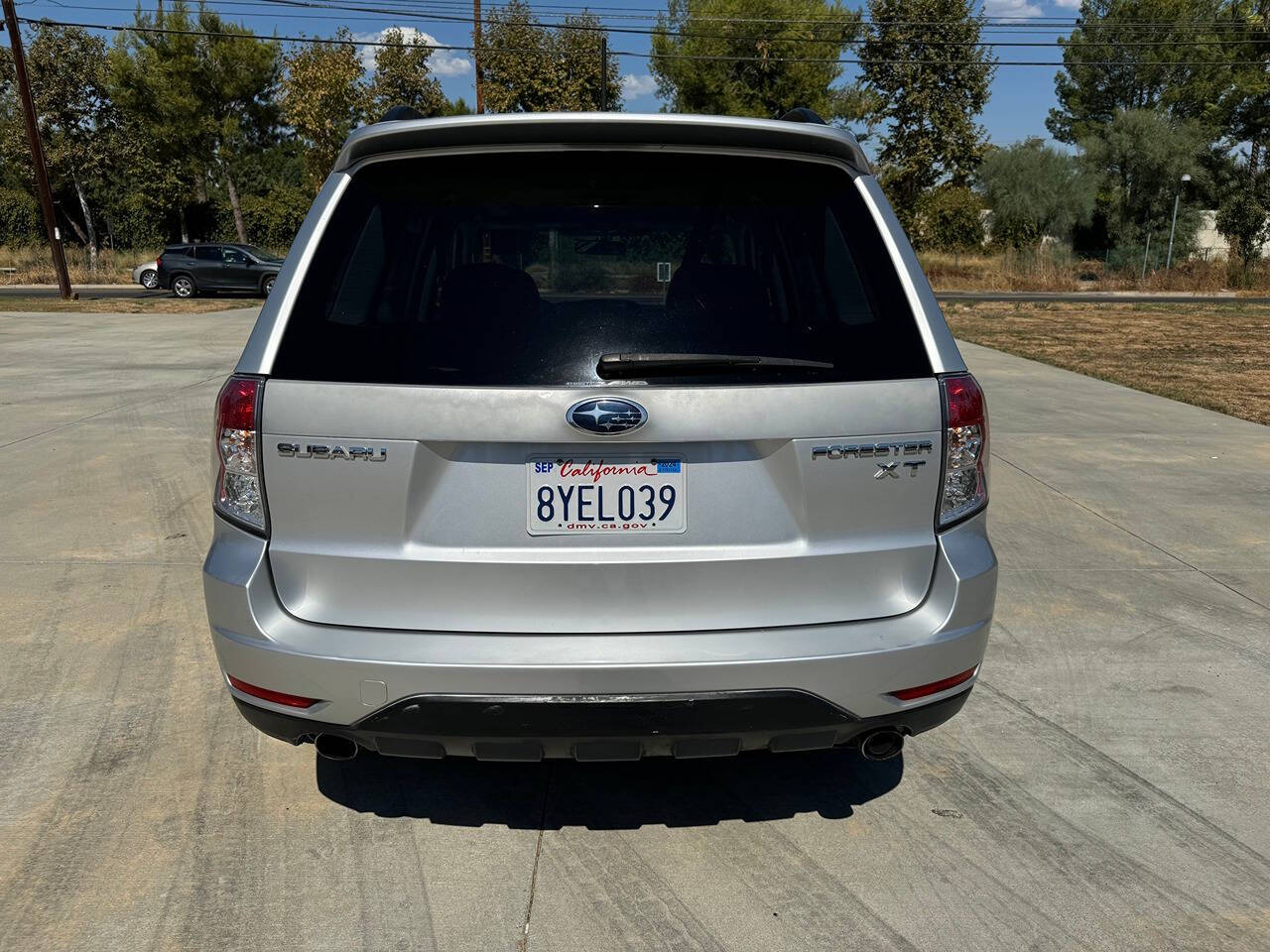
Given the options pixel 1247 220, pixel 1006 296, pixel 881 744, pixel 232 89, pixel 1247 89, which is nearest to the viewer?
pixel 881 744

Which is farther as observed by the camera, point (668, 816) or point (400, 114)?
point (668, 816)

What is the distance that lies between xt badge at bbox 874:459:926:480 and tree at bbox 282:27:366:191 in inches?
1495

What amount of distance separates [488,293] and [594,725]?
1.06 metres

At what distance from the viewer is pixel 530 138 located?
259 centimetres

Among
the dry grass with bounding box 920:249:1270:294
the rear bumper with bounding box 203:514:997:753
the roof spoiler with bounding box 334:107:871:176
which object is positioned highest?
the roof spoiler with bounding box 334:107:871:176

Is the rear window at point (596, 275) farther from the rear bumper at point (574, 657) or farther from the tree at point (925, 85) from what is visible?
the tree at point (925, 85)

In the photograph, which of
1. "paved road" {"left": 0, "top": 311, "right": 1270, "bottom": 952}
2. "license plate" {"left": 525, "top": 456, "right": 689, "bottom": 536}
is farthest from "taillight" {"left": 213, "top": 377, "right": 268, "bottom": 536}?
"paved road" {"left": 0, "top": 311, "right": 1270, "bottom": 952}

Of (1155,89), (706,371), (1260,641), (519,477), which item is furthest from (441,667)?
(1155,89)

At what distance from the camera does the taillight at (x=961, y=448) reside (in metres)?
2.60

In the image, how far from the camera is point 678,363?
8.04 ft

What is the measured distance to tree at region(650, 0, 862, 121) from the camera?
47.9 m

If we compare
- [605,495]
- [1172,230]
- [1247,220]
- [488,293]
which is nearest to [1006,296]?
[1172,230]

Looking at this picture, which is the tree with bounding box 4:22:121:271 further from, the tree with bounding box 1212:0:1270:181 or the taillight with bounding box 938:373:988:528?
the tree with bounding box 1212:0:1270:181

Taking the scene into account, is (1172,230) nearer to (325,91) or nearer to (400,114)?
(325,91)
